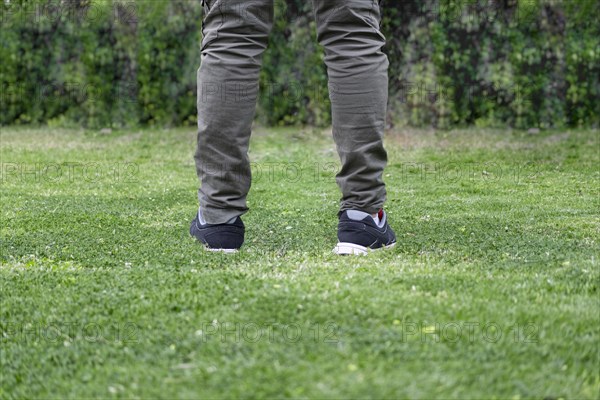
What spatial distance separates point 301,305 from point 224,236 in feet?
3.25

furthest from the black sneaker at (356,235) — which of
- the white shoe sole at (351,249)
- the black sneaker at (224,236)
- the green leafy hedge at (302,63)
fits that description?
the green leafy hedge at (302,63)

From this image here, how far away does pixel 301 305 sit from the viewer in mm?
2244

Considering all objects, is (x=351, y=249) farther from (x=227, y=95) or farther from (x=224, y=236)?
(x=227, y=95)

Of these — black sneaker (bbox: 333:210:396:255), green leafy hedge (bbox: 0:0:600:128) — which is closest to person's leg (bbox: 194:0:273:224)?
black sneaker (bbox: 333:210:396:255)

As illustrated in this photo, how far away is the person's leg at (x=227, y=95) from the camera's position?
9.90ft

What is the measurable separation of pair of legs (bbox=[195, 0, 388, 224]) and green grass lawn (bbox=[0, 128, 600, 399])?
12.9 inches

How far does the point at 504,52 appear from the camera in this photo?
903 centimetres

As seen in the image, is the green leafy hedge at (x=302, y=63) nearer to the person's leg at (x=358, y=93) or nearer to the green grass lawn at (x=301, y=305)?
the green grass lawn at (x=301, y=305)

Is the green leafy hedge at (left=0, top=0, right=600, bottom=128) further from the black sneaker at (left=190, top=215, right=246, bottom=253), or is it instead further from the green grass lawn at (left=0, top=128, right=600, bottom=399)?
the black sneaker at (left=190, top=215, right=246, bottom=253)

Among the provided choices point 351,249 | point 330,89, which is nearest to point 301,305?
point 351,249

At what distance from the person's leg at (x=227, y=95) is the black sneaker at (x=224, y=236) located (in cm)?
3

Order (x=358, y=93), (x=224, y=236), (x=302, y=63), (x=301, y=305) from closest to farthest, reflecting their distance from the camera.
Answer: (x=301, y=305) → (x=358, y=93) → (x=224, y=236) → (x=302, y=63)

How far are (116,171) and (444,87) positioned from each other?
4.28m

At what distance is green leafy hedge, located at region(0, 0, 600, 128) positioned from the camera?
8961 mm
